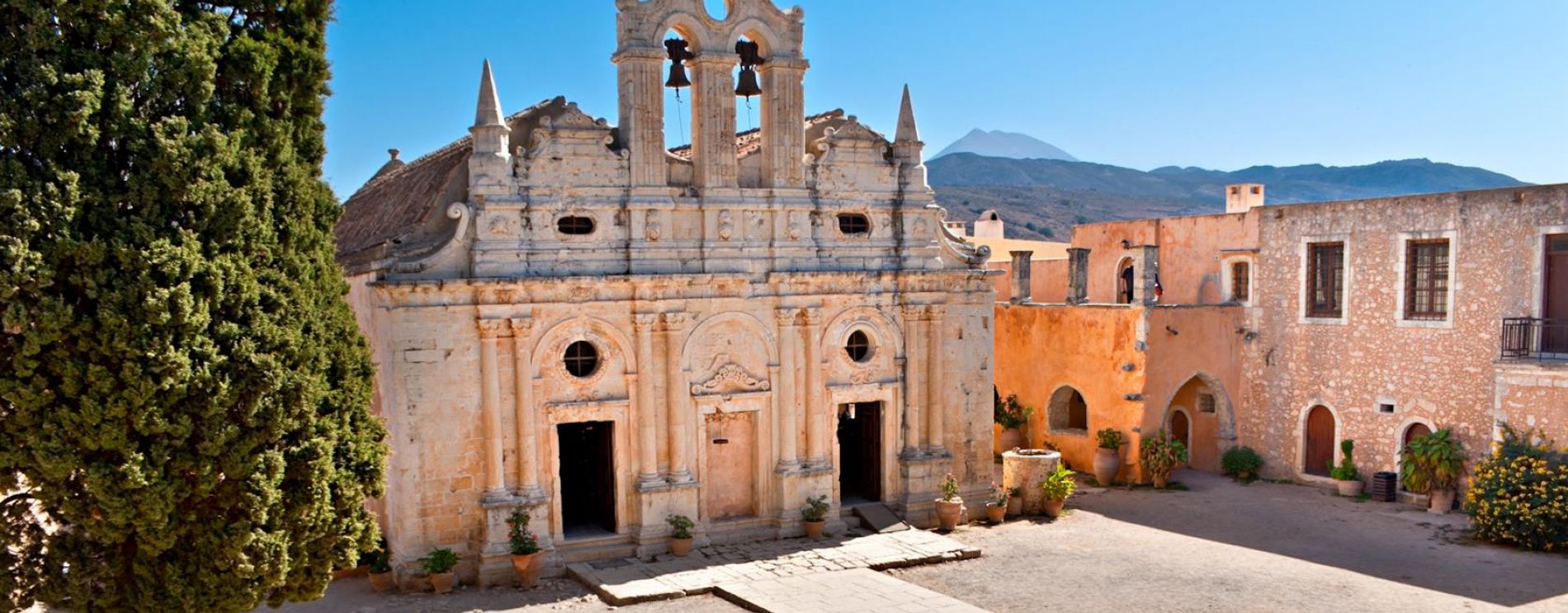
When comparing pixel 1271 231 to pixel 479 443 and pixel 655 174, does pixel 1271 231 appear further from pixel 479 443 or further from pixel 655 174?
pixel 479 443

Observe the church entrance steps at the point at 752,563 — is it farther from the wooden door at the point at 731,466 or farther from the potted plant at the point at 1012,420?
the potted plant at the point at 1012,420

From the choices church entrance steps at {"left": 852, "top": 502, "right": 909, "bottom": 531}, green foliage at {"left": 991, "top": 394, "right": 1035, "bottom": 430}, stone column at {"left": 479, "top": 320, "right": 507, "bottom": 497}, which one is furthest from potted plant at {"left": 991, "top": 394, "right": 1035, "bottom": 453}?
stone column at {"left": 479, "top": 320, "right": 507, "bottom": 497}

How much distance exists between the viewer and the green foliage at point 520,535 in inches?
655

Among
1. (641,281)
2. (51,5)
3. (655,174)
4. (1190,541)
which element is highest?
(51,5)

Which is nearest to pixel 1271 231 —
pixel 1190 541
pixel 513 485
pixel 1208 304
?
pixel 1208 304

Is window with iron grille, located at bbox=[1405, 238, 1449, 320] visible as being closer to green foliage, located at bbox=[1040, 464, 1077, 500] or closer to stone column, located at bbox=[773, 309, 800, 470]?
green foliage, located at bbox=[1040, 464, 1077, 500]

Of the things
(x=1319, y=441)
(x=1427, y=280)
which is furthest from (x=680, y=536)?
(x=1427, y=280)

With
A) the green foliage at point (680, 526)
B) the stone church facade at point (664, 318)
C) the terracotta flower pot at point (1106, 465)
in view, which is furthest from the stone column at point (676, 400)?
the terracotta flower pot at point (1106, 465)

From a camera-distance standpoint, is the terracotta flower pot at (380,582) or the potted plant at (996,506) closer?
the terracotta flower pot at (380,582)

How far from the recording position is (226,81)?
1188cm

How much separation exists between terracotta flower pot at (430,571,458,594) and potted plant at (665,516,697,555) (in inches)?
133

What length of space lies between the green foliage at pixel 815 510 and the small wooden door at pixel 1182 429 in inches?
434

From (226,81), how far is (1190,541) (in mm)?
16172

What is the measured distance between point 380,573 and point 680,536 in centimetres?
444
